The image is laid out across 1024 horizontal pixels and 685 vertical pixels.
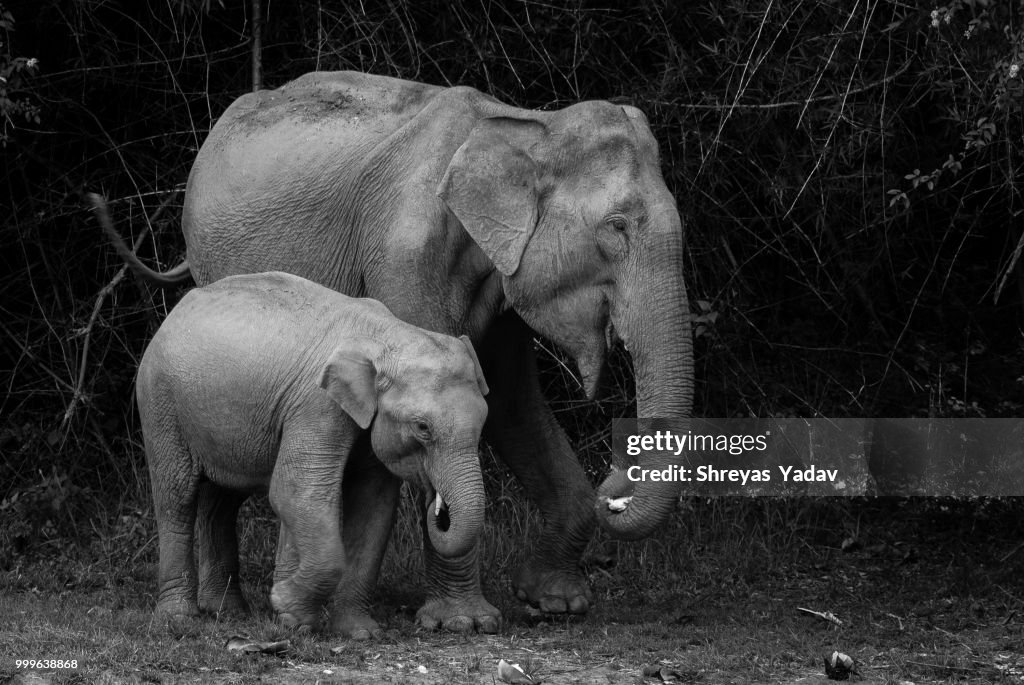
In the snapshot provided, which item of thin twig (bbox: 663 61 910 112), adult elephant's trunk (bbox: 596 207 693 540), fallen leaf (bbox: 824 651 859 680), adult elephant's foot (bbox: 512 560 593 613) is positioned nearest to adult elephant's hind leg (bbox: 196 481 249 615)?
adult elephant's foot (bbox: 512 560 593 613)

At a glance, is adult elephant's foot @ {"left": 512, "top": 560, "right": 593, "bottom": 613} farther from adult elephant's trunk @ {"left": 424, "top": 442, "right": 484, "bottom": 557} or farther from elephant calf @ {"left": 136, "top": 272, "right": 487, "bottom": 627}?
adult elephant's trunk @ {"left": 424, "top": 442, "right": 484, "bottom": 557}

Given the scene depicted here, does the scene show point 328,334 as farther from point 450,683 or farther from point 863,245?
point 863,245

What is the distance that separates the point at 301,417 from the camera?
693 centimetres

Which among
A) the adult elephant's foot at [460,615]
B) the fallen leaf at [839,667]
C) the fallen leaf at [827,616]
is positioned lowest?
the fallen leaf at [839,667]

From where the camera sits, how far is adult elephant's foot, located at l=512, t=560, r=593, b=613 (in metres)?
8.02

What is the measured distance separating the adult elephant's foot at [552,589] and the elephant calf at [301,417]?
43.0 inches

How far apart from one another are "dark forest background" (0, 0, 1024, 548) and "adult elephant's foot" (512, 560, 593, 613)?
1.73 m

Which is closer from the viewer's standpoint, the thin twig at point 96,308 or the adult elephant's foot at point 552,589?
the adult elephant's foot at point 552,589

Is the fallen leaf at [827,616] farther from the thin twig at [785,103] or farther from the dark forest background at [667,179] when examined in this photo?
the thin twig at [785,103]

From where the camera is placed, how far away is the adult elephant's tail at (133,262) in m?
8.05

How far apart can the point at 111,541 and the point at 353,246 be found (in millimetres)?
2479

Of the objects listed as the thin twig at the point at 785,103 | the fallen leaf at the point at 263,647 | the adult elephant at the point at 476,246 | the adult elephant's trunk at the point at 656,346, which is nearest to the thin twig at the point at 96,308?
the adult elephant at the point at 476,246

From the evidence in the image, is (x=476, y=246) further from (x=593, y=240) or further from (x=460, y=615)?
(x=460, y=615)

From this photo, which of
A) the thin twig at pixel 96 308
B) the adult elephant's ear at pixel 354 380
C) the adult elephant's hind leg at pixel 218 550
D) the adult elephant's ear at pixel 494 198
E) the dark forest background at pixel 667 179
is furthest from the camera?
the thin twig at pixel 96 308
